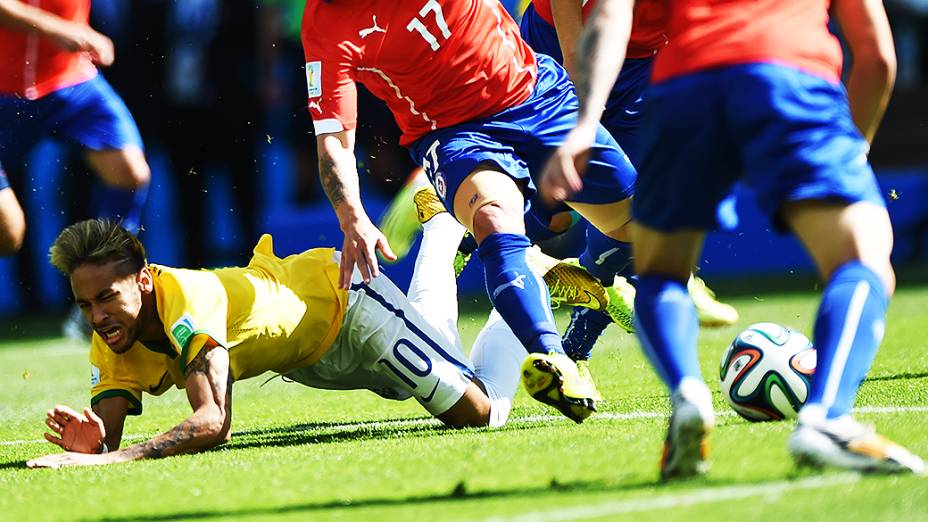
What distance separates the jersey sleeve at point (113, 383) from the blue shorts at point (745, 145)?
216 centimetres

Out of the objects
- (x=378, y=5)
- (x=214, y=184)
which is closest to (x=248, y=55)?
(x=214, y=184)

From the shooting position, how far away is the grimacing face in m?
4.89

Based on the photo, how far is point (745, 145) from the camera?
3695 mm

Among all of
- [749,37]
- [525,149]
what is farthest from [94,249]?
[749,37]

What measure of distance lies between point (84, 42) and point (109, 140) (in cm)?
134

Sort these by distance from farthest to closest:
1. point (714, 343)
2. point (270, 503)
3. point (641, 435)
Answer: point (714, 343)
point (641, 435)
point (270, 503)

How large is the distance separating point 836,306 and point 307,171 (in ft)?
36.8

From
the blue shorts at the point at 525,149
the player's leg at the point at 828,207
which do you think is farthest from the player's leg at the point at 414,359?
the player's leg at the point at 828,207

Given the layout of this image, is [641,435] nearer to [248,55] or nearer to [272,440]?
[272,440]

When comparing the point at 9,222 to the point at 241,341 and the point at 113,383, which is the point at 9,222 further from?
the point at 241,341

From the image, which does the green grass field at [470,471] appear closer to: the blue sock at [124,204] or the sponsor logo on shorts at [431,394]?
the sponsor logo on shorts at [431,394]

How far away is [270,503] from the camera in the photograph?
382 cm

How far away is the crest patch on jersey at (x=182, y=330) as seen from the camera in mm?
4863

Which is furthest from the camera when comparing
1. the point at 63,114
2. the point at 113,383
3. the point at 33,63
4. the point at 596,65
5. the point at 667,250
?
the point at 63,114
